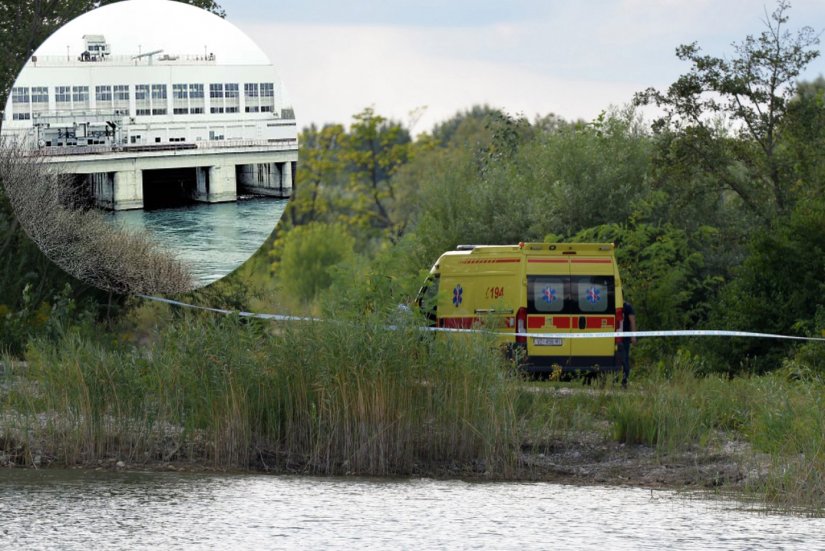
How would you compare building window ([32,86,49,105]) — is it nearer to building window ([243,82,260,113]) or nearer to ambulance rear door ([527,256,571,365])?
building window ([243,82,260,113])

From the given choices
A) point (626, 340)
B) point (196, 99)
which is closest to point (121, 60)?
point (196, 99)

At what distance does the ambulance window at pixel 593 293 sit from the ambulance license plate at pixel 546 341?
58cm

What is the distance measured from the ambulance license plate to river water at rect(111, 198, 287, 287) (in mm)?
4012

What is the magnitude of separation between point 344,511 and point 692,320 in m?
17.3

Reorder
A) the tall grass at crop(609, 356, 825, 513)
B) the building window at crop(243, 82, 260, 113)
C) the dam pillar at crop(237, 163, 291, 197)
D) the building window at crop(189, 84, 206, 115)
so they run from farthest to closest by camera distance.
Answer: the dam pillar at crop(237, 163, 291, 197)
the building window at crop(243, 82, 260, 113)
the building window at crop(189, 84, 206, 115)
the tall grass at crop(609, 356, 825, 513)

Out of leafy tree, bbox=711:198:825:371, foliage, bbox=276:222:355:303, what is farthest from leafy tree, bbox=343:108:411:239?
leafy tree, bbox=711:198:825:371

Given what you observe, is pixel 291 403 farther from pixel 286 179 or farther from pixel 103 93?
pixel 286 179

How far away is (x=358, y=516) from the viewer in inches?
507

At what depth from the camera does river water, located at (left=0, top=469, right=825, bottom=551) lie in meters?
11.8

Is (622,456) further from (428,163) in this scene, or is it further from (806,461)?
(428,163)

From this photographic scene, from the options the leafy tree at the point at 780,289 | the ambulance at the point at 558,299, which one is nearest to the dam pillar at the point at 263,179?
the ambulance at the point at 558,299

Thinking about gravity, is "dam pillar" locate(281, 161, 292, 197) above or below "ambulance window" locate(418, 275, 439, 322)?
above

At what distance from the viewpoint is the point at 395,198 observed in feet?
249

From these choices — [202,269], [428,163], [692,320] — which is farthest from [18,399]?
[428,163]
